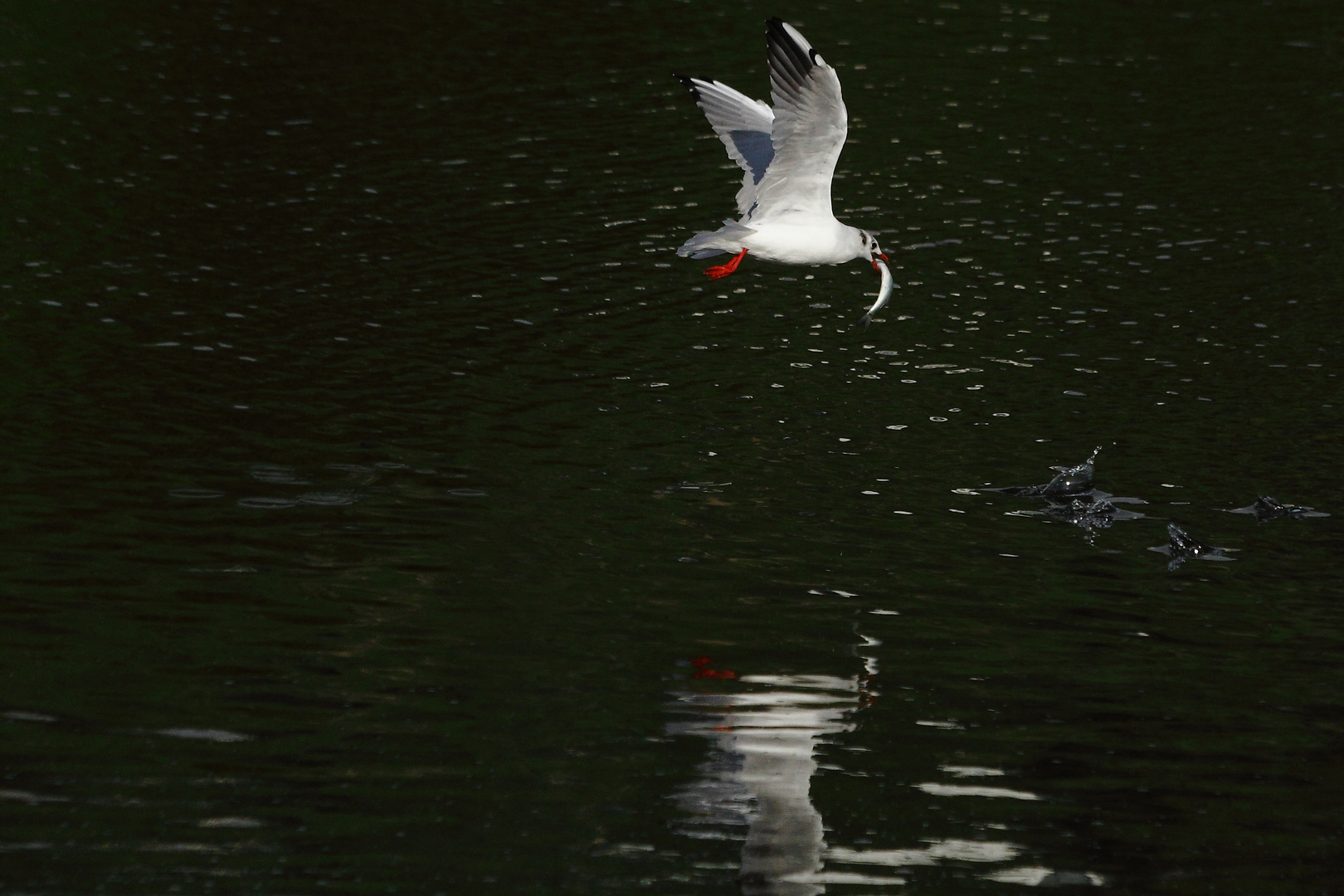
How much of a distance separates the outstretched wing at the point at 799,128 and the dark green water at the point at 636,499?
2883 mm

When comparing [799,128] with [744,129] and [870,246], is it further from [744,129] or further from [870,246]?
[870,246]

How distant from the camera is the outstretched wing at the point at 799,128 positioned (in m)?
16.2

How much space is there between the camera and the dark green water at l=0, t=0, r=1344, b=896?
1088 cm

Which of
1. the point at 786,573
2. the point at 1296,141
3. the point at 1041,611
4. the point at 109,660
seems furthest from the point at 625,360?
the point at 1296,141

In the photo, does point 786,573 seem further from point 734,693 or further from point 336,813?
point 336,813

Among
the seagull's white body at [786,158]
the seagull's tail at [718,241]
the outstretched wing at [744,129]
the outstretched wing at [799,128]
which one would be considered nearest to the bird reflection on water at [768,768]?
the seagull's white body at [786,158]

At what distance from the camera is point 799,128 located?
17.1 meters

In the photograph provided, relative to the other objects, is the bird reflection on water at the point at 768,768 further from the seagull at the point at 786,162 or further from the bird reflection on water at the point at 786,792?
the seagull at the point at 786,162

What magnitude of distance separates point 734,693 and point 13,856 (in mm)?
5199

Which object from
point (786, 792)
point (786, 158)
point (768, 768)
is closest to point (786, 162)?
point (786, 158)

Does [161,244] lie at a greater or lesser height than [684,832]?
greater

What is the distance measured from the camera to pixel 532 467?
18.1 m

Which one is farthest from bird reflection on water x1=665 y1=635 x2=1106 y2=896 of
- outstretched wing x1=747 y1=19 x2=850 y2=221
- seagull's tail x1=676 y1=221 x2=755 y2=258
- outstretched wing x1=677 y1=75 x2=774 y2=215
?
outstretched wing x1=677 y1=75 x2=774 y2=215

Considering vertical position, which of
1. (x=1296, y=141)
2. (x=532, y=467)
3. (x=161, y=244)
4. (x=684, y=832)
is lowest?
(x=684, y=832)
